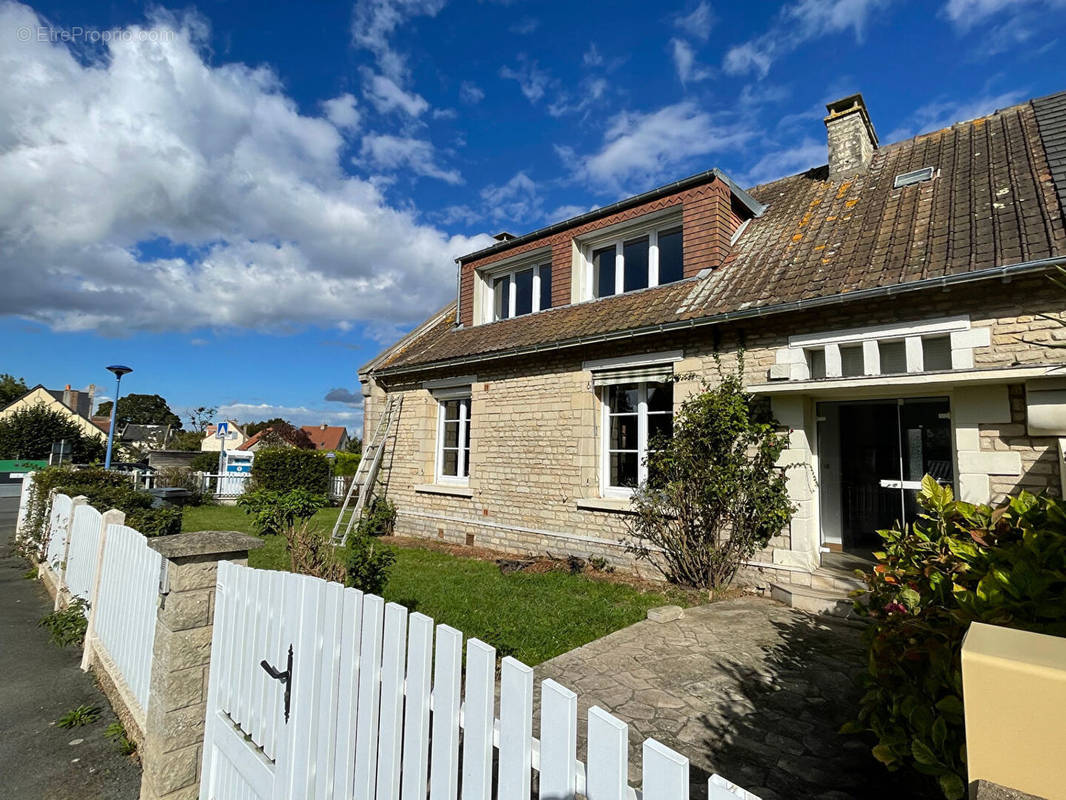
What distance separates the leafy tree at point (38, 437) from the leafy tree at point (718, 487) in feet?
131

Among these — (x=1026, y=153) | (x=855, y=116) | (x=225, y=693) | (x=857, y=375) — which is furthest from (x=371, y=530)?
(x=855, y=116)

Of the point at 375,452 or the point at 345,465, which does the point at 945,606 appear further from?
the point at 345,465

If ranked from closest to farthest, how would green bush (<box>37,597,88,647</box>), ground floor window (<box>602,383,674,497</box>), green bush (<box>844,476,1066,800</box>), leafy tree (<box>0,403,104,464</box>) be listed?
1. green bush (<box>844,476,1066,800</box>)
2. green bush (<box>37,597,88,647</box>)
3. ground floor window (<box>602,383,674,497</box>)
4. leafy tree (<box>0,403,104,464</box>)

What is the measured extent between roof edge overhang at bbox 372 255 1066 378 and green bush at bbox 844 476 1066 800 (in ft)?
8.30

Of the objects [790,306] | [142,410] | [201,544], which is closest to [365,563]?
[201,544]

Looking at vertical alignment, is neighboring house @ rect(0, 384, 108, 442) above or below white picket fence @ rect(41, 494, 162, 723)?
above

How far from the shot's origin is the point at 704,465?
6539 millimetres

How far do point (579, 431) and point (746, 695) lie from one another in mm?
5007

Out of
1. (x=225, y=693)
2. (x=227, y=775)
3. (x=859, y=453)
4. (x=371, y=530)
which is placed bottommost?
(x=227, y=775)

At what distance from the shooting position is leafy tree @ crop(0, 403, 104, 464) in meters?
32.8

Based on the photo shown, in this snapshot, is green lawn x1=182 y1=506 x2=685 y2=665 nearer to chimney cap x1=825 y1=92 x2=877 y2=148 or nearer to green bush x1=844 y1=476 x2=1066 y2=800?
green bush x1=844 y1=476 x2=1066 y2=800

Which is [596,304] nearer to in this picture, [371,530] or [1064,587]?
[371,530]

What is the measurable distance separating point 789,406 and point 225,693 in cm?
602

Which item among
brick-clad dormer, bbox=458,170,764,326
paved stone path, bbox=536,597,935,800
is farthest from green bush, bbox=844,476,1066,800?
brick-clad dormer, bbox=458,170,764,326
